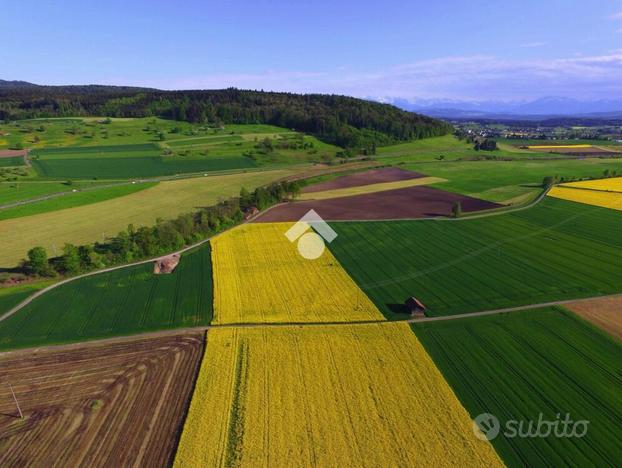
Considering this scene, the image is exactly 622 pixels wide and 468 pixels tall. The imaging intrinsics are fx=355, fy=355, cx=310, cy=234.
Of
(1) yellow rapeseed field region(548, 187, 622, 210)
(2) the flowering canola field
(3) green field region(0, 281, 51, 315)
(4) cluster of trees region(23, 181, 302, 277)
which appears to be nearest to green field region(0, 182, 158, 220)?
(4) cluster of trees region(23, 181, 302, 277)

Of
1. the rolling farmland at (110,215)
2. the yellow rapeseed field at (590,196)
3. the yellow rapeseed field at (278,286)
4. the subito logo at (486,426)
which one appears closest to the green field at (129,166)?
the rolling farmland at (110,215)

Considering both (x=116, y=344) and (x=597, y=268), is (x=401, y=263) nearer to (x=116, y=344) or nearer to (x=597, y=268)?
(x=597, y=268)

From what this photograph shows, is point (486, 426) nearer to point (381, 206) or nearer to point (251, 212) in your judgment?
point (251, 212)

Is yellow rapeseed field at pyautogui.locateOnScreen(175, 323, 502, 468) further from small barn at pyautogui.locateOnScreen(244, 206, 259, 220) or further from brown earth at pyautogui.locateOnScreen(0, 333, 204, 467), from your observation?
small barn at pyautogui.locateOnScreen(244, 206, 259, 220)

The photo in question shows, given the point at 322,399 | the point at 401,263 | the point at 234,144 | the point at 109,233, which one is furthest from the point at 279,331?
the point at 234,144

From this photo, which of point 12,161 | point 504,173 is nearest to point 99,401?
point 504,173
